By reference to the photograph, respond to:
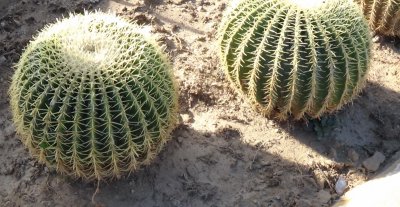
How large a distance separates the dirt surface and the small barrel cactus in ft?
0.91

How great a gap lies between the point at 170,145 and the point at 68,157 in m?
0.83

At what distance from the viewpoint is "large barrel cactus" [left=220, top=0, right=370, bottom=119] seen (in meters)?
3.42

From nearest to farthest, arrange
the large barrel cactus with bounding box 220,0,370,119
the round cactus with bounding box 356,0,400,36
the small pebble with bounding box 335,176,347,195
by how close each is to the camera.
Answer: the large barrel cactus with bounding box 220,0,370,119, the small pebble with bounding box 335,176,347,195, the round cactus with bounding box 356,0,400,36

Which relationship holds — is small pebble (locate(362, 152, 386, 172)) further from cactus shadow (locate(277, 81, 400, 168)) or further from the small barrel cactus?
the small barrel cactus

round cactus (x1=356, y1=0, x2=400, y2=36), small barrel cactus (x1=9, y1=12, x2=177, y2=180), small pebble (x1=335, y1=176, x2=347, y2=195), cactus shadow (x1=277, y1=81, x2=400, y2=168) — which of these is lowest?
small pebble (x1=335, y1=176, x2=347, y2=195)

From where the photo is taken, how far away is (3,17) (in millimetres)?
4617

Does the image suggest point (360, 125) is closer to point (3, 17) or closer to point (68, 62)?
point (68, 62)

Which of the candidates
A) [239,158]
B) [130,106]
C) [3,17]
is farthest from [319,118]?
[3,17]

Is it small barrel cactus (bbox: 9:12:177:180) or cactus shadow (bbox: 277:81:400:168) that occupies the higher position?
small barrel cactus (bbox: 9:12:177:180)

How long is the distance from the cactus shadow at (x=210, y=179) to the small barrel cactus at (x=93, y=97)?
228 mm

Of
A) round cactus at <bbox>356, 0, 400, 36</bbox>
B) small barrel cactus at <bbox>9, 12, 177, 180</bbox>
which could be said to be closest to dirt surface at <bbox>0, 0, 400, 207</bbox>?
round cactus at <bbox>356, 0, 400, 36</bbox>

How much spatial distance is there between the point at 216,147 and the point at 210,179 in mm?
262

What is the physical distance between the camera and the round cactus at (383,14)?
4406 mm

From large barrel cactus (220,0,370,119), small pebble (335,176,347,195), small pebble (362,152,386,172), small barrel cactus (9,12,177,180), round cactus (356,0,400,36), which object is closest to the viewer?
small barrel cactus (9,12,177,180)
